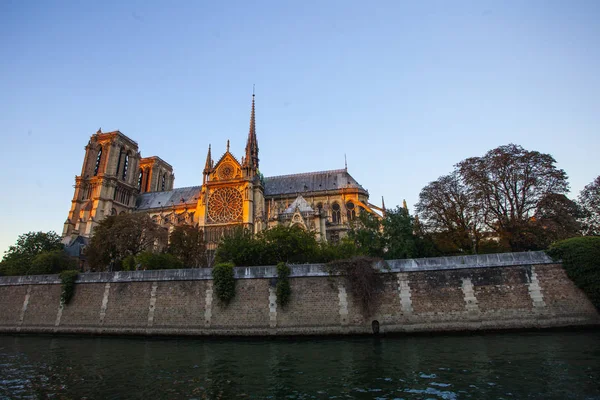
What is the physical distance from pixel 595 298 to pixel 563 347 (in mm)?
5553

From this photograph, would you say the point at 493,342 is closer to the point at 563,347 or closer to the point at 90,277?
the point at 563,347

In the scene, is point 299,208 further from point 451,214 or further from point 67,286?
point 67,286

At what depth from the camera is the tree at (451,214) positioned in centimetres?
2378

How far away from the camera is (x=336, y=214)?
148ft

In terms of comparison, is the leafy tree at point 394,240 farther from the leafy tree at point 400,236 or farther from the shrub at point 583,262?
the shrub at point 583,262

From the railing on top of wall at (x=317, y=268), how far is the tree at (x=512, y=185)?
5589 millimetres

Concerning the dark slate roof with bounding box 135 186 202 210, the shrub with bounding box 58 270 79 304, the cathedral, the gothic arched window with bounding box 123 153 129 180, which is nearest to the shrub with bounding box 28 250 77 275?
the shrub with bounding box 58 270 79 304

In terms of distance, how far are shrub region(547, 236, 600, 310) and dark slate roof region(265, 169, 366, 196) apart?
31316 millimetres

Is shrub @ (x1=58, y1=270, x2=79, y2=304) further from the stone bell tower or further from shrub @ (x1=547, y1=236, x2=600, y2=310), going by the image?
shrub @ (x1=547, y1=236, x2=600, y2=310)

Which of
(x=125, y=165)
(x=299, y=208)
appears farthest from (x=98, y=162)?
(x=299, y=208)

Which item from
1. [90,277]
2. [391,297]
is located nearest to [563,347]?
[391,297]

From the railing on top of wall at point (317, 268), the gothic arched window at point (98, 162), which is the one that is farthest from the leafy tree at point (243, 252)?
the gothic arched window at point (98, 162)

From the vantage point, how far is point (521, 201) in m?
23.1

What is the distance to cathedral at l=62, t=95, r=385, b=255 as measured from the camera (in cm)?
4141
